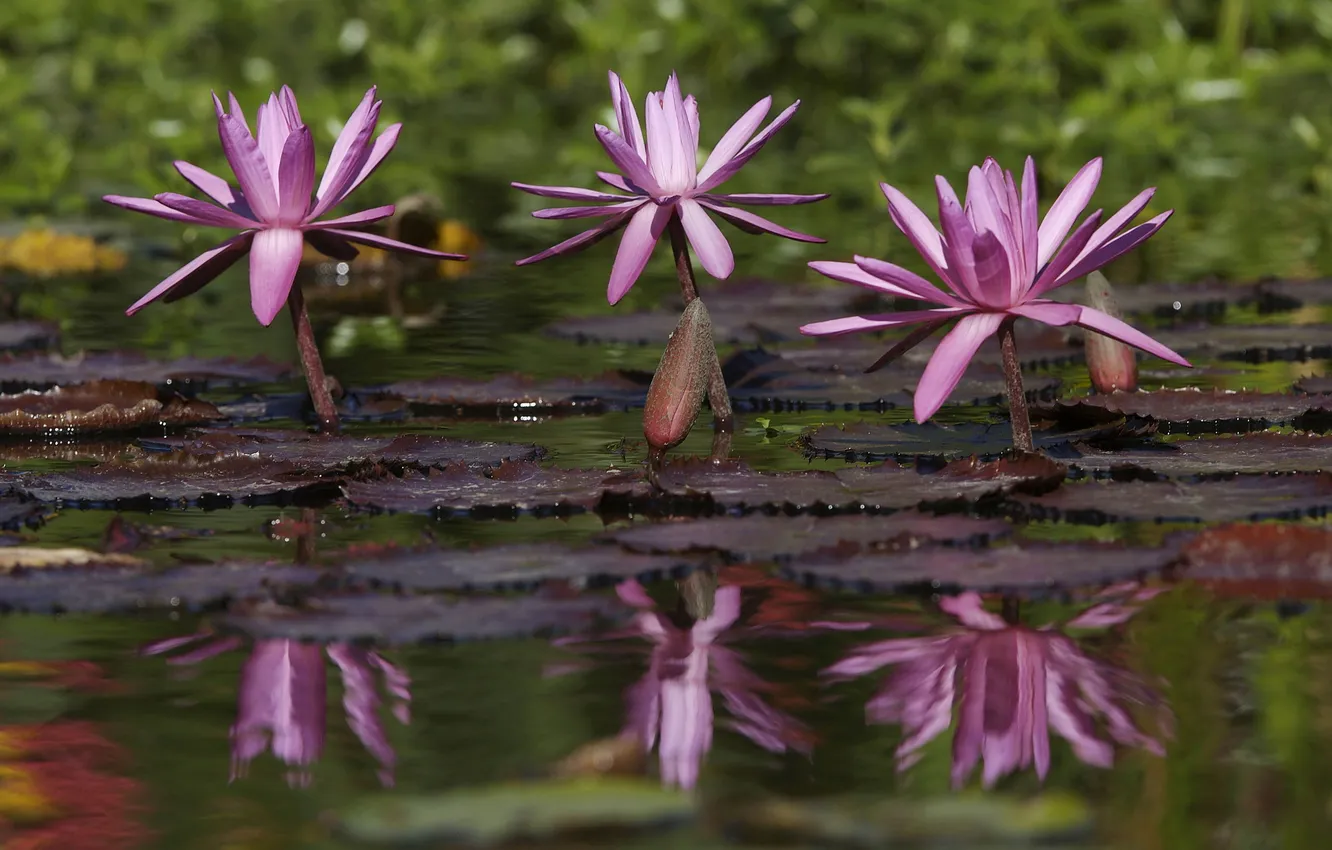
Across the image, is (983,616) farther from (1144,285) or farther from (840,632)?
(1144,285)

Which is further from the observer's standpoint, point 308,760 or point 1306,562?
point 1306,562

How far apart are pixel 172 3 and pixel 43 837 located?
38.6 feet

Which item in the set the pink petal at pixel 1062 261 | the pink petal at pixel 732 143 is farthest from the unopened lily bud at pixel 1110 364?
the pink petal at pixel 1062 261

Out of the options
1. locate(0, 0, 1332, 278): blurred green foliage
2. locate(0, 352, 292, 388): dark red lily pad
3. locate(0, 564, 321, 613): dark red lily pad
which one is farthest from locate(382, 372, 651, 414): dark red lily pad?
locate(0, 0, 1332, 278): blurred green foliage

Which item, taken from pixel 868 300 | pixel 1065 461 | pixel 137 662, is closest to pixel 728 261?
pixel 1065 461

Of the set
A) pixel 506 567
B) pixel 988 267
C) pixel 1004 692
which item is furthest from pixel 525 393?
pixel 1004 692

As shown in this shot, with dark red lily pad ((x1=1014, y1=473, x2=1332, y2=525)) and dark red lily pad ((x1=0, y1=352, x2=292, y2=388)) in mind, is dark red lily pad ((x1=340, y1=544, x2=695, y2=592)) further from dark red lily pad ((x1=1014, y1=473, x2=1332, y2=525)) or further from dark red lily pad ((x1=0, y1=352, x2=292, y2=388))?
dark red lily pad ((x1=0, y1=352, x2=292, y2=388))

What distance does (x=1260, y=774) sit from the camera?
1915 millimetres

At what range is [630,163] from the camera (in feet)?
11.3

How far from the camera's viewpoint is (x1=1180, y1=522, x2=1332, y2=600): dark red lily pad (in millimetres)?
2527

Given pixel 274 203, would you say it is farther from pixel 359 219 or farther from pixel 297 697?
pixel 297 697

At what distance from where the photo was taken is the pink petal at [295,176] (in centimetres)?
331

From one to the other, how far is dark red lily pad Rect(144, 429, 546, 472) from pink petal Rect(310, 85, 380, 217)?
0.41 meters

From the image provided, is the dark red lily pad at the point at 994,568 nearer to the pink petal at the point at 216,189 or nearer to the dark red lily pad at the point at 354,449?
the dark red lily pad at the point at 354,449
